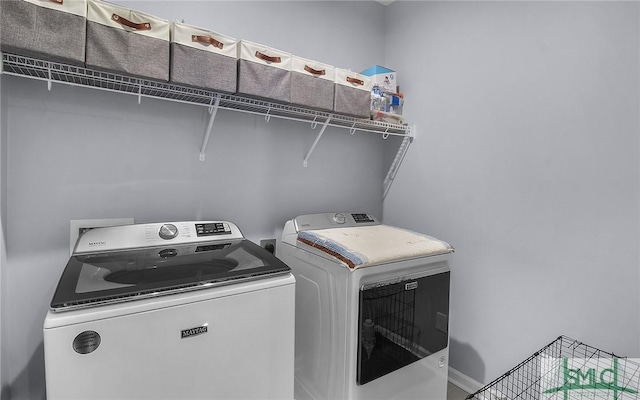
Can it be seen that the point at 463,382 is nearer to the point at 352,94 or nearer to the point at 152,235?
the point at 352,94

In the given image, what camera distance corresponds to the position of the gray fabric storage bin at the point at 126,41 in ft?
4.11

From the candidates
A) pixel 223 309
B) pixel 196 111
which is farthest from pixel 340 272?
pixel 196 111

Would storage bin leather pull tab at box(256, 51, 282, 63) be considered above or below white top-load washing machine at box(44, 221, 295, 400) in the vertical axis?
above

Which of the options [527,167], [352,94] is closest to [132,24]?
[352,94]

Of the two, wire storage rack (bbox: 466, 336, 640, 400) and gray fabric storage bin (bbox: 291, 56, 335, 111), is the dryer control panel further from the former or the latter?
wire storage rack (bbox: 466, 336, 640, 400)

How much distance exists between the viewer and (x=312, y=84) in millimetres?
1771

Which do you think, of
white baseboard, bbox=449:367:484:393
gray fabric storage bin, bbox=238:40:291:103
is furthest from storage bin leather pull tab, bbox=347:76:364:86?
white baseboard, bbox=449:367:484:393

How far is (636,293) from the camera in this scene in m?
1.48

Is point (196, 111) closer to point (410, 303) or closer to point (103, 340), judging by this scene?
point (103, 340)

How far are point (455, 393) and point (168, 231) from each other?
1.96 metres

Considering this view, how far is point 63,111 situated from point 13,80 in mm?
198

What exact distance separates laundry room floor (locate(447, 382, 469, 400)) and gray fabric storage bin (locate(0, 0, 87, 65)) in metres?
2.54

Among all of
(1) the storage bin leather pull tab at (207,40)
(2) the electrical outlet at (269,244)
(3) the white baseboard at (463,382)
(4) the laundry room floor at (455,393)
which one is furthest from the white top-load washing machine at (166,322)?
(3) the white baseboard at (463,382)

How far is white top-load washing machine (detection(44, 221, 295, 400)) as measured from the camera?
100cm
